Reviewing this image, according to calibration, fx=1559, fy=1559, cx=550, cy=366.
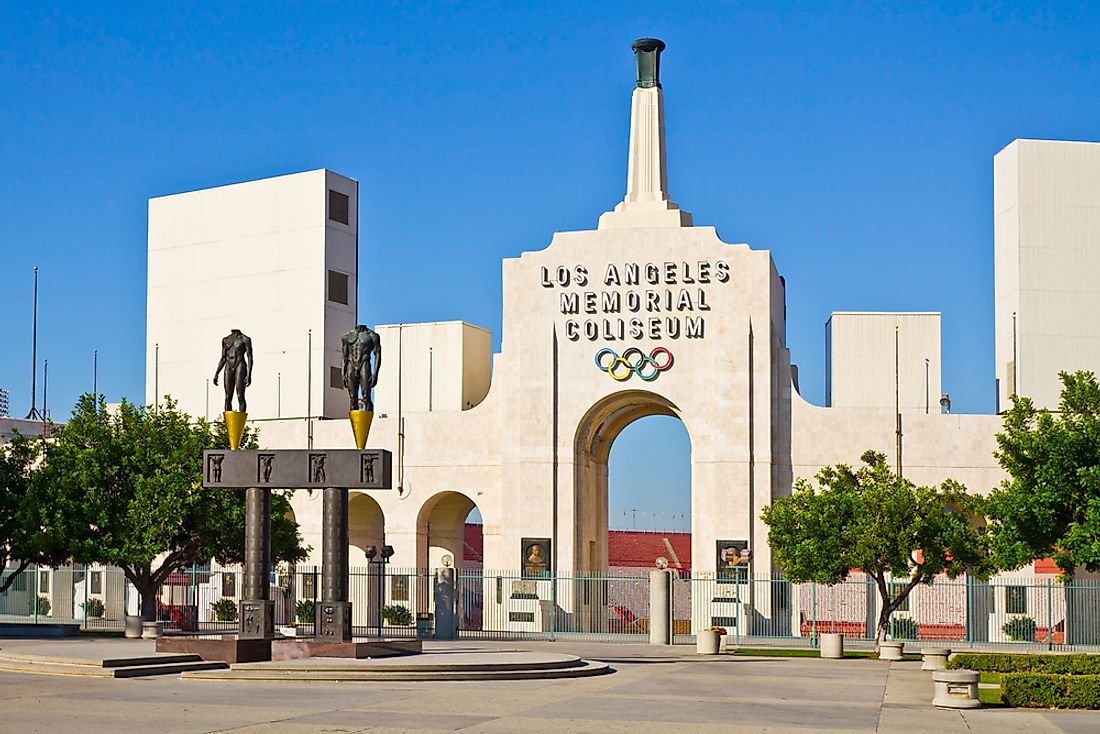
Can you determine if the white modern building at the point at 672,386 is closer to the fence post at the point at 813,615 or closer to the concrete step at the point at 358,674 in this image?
the fence post at the point at 813,615

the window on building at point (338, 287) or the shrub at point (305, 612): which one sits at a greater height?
the window on building at point (338, 287)

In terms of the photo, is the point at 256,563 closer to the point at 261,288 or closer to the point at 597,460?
the point at 597,460

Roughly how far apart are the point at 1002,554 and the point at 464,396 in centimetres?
3515

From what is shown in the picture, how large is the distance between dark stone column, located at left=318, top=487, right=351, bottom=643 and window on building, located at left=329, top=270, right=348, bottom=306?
122ft

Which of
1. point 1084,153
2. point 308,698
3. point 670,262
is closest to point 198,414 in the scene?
point 670,262

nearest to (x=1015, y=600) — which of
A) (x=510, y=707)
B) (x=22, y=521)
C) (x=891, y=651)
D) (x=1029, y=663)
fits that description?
(x=891, y=651)

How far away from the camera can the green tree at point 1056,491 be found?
40.0m

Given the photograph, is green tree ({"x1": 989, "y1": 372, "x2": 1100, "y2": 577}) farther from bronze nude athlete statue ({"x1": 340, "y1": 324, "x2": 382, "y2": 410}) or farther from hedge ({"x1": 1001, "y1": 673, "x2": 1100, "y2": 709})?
bronze nude athlete statue ({"x1": 340, "y1": 324, "x2": 382, "y2": 410})

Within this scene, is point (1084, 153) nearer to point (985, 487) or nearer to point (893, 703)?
point (985, 487)

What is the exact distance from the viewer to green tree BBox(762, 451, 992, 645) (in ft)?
168

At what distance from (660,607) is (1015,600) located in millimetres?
16001

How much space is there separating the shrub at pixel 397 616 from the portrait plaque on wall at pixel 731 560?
1308 cm

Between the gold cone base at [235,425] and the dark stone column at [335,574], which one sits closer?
the dark stone column at [335,574]

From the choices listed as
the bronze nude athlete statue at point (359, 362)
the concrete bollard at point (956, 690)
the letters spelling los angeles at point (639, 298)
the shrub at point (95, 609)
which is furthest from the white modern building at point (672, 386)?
the concrete bollard at point (956, 690)
